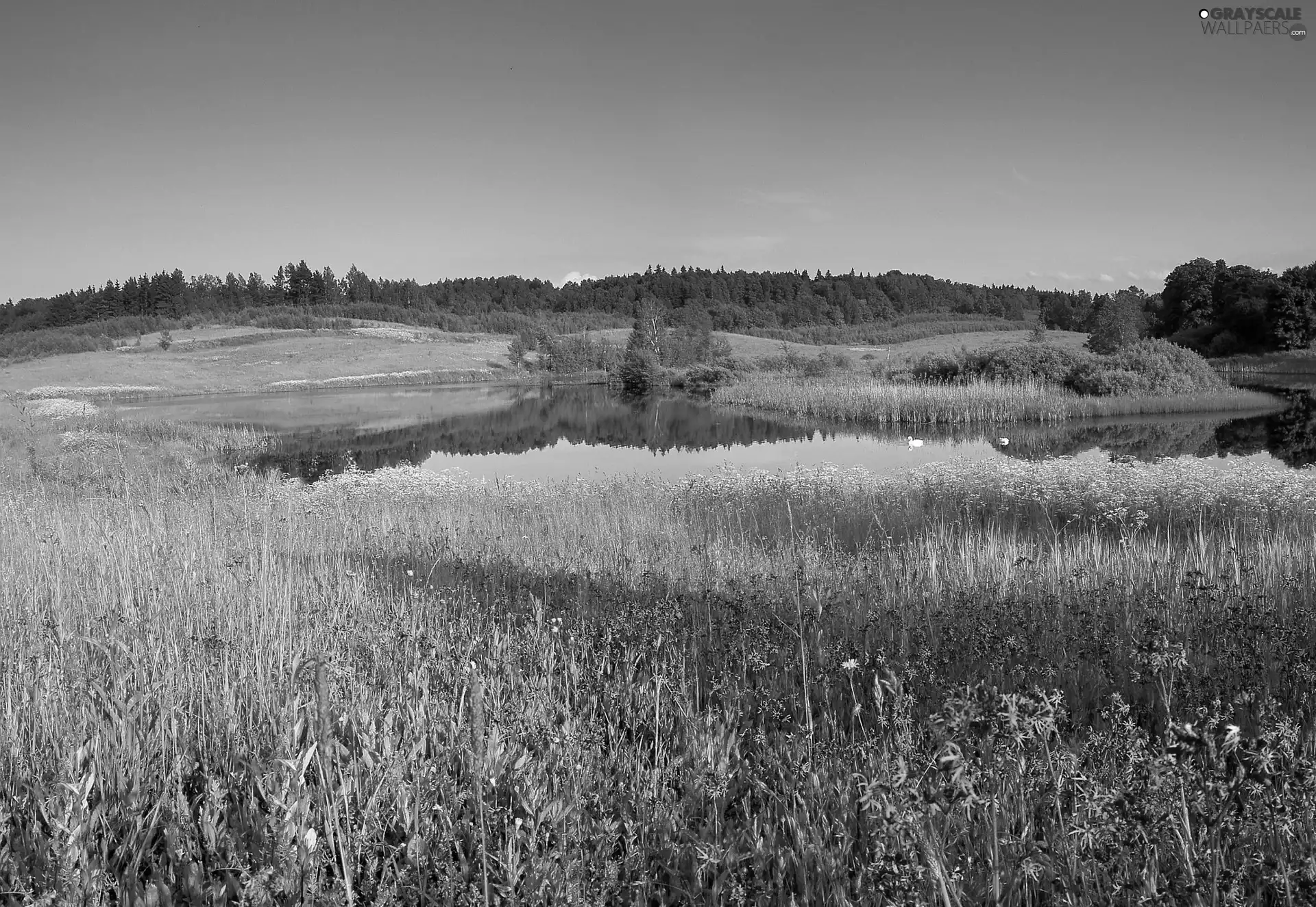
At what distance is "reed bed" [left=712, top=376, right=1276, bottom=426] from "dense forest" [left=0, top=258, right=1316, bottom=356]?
1005cm

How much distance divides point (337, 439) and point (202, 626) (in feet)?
85.4

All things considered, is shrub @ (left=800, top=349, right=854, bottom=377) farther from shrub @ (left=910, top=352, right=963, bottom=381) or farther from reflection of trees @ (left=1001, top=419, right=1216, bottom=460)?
reflection of trees @ (left=1001, top=419, right=1216, bottom=460)

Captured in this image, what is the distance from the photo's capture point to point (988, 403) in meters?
30.6

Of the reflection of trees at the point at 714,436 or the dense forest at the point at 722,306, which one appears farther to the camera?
the dense forest at the point at 722,306

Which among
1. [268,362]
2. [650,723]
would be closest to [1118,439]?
[650,723]

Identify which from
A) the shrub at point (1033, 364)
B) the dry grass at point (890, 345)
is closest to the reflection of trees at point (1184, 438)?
the shrub at point (1033, 364)

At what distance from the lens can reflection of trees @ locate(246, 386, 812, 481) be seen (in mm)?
23891

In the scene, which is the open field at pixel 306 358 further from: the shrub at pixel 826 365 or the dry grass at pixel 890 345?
the shrub at pixel 826 365

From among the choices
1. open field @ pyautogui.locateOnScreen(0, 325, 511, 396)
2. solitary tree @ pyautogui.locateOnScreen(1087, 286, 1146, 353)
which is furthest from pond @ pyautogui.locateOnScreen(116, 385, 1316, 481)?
open field @ pyautogui.locateOnScreen(0, 325, 511, 396)

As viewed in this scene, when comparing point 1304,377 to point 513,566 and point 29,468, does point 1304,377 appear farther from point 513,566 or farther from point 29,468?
point 29,468

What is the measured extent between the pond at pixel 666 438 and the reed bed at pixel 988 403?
1167mm

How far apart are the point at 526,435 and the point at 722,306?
8535cm

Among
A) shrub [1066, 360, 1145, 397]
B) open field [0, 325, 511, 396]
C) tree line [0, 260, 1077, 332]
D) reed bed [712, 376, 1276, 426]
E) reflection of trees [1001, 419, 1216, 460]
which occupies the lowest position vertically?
reflection of trees [1001, 419, 1216, 460]

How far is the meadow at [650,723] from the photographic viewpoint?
1654 millimetres
